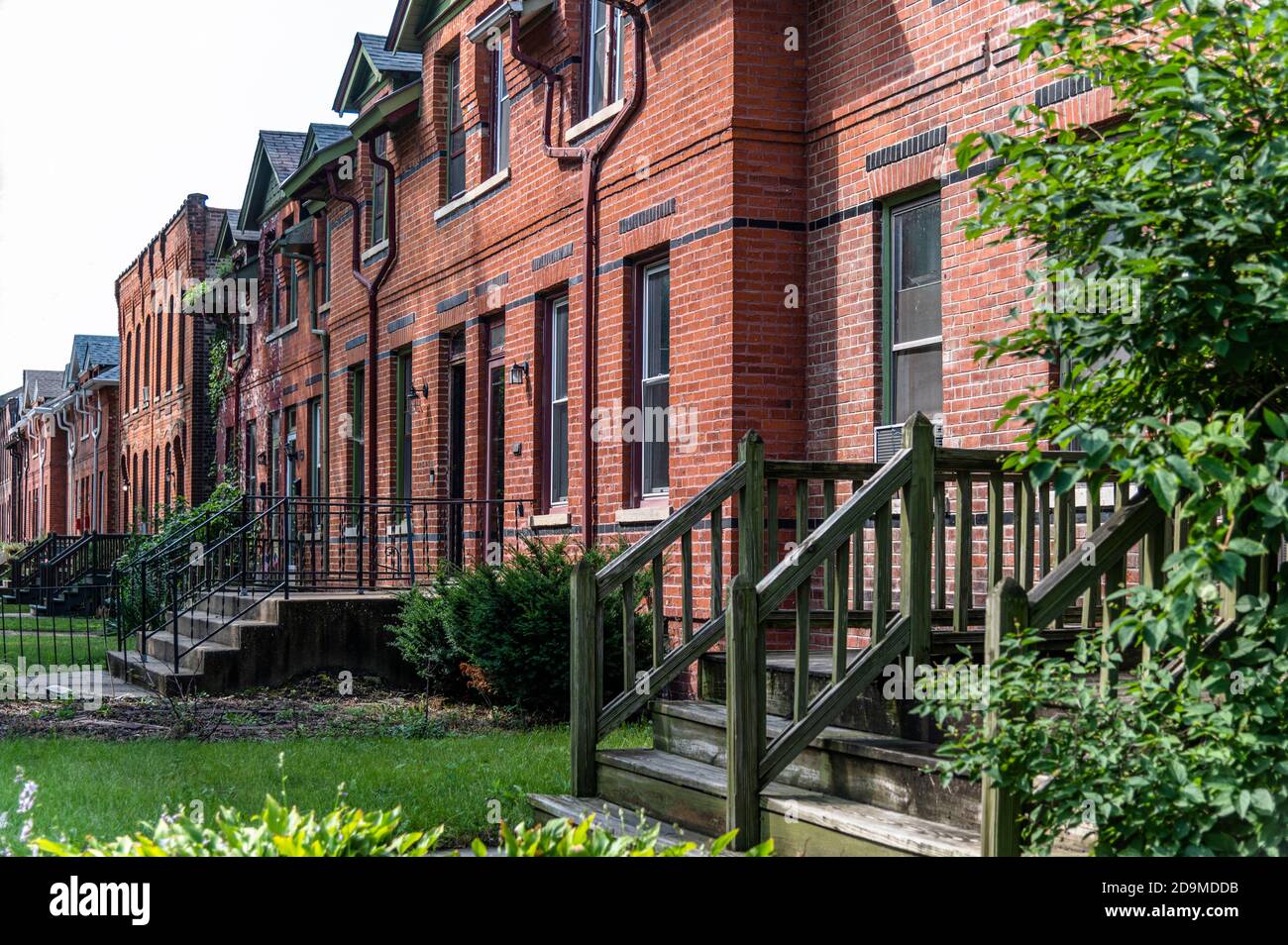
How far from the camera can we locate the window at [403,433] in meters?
19.2

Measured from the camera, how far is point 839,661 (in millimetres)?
6484

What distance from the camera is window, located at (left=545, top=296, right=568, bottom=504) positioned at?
47.4ft

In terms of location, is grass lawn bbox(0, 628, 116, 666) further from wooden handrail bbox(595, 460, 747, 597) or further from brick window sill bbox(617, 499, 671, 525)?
wooden handrail bbox(595, 460, 747, 597)

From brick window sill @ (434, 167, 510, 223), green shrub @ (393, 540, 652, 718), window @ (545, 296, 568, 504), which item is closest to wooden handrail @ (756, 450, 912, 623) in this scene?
green shrub @ (393, 540, 652, 718)

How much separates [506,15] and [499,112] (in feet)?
5.42

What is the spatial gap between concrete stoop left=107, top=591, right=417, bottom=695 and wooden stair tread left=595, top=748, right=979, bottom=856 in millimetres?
6691

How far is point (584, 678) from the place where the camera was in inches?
302

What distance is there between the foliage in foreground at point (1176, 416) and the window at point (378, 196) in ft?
51.2

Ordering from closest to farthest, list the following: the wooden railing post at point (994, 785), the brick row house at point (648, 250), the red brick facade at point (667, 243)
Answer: the wooden railing post at point (994, 785), the red brick facade at point (667, 243), the brick row house at point (648, 250)

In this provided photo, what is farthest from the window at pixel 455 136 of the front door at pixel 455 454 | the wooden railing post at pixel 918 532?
the wooden railing post at pixel 918 532

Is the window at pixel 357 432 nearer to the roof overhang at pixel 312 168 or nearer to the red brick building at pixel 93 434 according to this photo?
the roof overhang at pixel 312 168

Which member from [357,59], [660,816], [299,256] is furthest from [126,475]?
[660,816]

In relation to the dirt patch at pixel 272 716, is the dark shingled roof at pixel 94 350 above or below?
above
